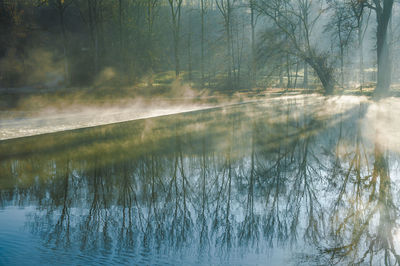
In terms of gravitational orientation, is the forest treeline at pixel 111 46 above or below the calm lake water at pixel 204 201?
above

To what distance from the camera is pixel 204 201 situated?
598cm

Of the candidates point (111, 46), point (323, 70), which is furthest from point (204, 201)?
point (111, 46)

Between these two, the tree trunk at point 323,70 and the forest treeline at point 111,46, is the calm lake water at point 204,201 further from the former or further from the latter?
the tree trunk at point 323,70

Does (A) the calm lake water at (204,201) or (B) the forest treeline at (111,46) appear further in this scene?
(B) the forest treeline at (111,46)

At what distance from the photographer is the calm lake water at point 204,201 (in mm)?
4301

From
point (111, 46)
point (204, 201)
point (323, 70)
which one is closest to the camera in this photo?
point (204, 201)

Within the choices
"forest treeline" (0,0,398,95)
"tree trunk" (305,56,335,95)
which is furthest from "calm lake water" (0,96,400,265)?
"tree trunk" (305,56,335,95)

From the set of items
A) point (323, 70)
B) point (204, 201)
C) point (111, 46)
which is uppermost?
point (111, 46)

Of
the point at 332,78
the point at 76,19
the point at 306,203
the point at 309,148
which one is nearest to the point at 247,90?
the point at 332,78

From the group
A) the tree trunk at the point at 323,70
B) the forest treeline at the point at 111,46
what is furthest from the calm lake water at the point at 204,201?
the tree trunk at the point at 323,70

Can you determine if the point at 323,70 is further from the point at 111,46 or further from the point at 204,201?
the point at 204,201

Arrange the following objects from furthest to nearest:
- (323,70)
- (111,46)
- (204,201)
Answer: (111,46), (323,70), (204,201)

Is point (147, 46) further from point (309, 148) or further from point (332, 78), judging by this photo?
point (309, 148)

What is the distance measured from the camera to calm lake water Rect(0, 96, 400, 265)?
4301 mm
